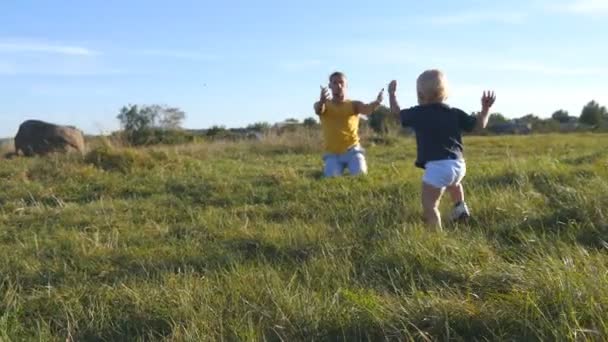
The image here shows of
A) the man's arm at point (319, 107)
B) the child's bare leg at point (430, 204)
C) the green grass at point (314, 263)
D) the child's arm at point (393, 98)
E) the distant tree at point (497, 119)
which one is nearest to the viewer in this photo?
the green grass at point (314, 263)

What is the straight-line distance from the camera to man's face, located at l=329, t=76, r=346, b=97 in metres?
8.52

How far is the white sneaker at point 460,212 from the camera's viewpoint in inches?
206

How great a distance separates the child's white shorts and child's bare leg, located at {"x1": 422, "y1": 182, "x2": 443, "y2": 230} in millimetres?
36

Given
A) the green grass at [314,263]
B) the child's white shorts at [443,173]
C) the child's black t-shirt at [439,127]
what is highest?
the child's black t-shirt at [439,127]

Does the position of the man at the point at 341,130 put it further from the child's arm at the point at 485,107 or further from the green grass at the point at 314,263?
the child's arm at the point at 485,107

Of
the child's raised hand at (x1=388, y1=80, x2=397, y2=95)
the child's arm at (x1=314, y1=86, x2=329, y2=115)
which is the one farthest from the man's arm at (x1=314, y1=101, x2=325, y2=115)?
the child's raised hand at (x1=388, y1=80, x2=397, y2=95)

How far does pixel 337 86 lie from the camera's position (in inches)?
339

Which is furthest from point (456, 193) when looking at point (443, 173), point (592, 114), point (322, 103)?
point (592, 114)

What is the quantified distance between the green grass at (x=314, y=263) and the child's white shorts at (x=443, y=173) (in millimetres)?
351

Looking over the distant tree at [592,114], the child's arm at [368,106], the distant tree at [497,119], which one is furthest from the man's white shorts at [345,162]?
the distant tree at [592,114]

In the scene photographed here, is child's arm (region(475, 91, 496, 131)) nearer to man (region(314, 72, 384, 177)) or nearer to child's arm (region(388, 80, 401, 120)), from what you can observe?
child's arm (region(388, 80, 401, 120))

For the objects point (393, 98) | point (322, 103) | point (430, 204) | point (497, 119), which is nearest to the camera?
point (430, 204)

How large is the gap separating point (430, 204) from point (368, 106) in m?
3.51

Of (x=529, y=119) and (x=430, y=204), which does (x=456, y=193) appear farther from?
(x=529, y=119)
